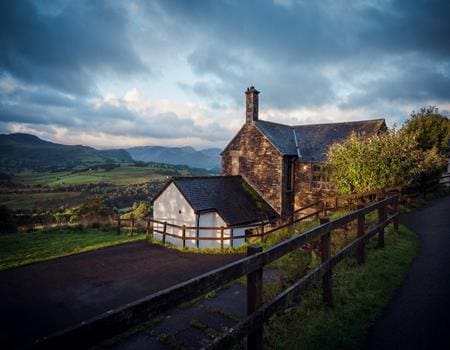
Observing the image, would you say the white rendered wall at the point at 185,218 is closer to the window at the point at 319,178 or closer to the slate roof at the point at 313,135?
the window at the point at 319,178

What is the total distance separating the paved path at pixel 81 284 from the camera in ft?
27.2

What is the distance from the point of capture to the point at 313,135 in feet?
89.3

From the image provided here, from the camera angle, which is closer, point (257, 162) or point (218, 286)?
point (218, 286)

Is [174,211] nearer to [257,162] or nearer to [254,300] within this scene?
[257,162]

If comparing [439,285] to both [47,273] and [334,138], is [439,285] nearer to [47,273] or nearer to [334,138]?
[47,273]

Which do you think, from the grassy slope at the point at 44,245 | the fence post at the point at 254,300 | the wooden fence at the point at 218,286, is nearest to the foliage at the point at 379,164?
the wooden fence at the point at 218,286

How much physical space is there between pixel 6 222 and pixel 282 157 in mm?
27066

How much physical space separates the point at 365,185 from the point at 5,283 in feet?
58.0

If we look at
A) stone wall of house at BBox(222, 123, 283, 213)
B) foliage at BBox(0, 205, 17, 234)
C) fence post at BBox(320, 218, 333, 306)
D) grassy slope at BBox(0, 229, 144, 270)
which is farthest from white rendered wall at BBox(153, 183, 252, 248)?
foliage at BBox(0, 205, 17, 234)

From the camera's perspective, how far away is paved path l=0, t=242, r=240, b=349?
830 centimetres

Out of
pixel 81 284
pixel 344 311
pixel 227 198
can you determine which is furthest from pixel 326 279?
pixel 227 198

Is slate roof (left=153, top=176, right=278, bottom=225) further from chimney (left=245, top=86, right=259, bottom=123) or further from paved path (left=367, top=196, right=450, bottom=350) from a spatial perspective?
paved path (left=367, top=196, right=450, bottom=350)

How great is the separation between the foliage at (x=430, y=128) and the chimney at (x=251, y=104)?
13089mm

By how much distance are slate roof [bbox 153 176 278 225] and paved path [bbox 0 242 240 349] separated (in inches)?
201
